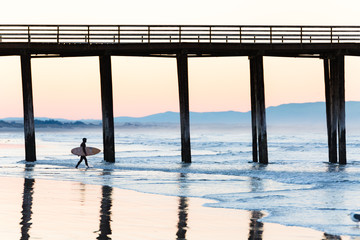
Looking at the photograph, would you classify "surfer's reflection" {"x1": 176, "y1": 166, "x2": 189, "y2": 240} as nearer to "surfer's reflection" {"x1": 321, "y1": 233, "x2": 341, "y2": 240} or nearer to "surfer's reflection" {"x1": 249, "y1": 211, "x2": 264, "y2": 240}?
"surfer's reflection" {"x1": 249, "y1": 211, "x2": 264, "y2": 240}

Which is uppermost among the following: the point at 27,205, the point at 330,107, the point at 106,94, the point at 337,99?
the point at 106,94

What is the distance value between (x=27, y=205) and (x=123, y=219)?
2.80 m

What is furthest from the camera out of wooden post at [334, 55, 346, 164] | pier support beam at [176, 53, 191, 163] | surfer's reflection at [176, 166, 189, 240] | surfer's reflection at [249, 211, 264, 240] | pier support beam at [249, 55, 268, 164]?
wooden post at [334, 55, 346, 164]

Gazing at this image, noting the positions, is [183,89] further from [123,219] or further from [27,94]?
[123,219]

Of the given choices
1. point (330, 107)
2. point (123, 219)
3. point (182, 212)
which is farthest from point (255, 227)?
point (330, 107)

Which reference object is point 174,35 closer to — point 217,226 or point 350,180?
point 350,180

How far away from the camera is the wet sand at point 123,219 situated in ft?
36.9

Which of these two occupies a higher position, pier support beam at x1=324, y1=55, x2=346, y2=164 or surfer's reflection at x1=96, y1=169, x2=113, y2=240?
pier support beam at x1=324, y1=55, x2=346, y2=164

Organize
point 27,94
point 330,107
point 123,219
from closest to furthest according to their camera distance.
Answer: point 123,219 → point 27,94 → point 330,107

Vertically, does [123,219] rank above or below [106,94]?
below

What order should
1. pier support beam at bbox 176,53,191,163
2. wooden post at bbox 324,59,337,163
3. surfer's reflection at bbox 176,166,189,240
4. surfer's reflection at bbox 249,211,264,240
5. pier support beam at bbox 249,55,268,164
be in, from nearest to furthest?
surfer's reflection at bbox 249,211,264,240 < surfer's reflection at bbox 176,166,189,240 < pier support beam at bbox 176,53,191,163 < pier support beam at bbox 249,55,268,164 < wooden post at bbox 324,59,337,163

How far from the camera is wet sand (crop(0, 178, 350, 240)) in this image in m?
11.2

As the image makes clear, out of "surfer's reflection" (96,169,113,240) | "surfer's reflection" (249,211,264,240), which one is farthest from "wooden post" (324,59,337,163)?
"surfer's reflection" (249,211,264,240)

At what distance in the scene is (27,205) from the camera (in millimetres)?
14422
